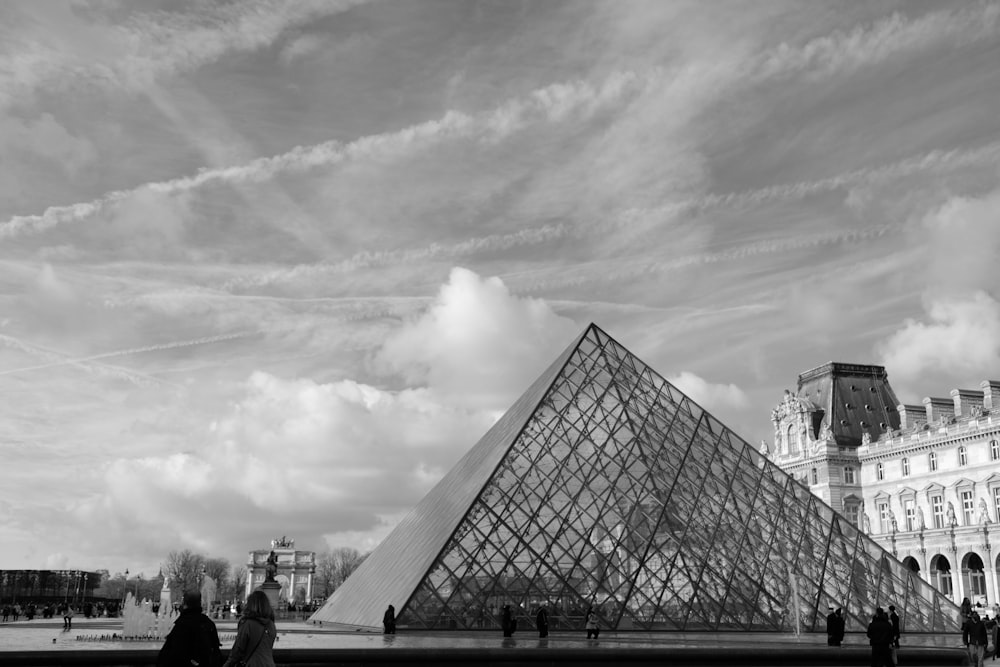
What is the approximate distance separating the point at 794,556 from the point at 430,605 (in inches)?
414

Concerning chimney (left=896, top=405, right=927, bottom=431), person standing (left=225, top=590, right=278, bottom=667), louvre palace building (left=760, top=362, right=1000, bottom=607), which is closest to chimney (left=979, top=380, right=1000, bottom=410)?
louvre palace building (left=760, top=362, right=1000, bottom=607)

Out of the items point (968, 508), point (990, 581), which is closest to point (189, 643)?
Answer: point (990, 581)

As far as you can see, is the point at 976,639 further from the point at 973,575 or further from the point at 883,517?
the point at 883,517

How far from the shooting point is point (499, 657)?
1285cm

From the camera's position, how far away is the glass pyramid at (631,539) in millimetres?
22281

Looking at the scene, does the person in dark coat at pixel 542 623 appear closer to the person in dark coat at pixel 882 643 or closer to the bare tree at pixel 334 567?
the person in dark coat at pixel 882 643

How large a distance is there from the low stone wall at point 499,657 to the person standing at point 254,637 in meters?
5.08

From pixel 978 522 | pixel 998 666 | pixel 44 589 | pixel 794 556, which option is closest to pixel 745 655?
pixel 998 666

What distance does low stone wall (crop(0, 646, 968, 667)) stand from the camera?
38.1 feet

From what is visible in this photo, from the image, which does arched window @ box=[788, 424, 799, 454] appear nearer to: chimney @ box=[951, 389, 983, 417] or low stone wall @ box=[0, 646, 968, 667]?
chimney @ box=[951, 389, 983, 417]

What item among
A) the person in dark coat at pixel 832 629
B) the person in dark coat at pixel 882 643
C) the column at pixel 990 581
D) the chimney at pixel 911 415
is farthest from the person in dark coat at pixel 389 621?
the chimney at pixel 911 415

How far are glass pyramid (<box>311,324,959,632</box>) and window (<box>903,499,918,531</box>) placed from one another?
41.8 m

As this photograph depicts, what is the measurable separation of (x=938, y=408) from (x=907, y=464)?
218 inches

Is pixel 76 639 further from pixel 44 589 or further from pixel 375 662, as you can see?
pixel 44 589
